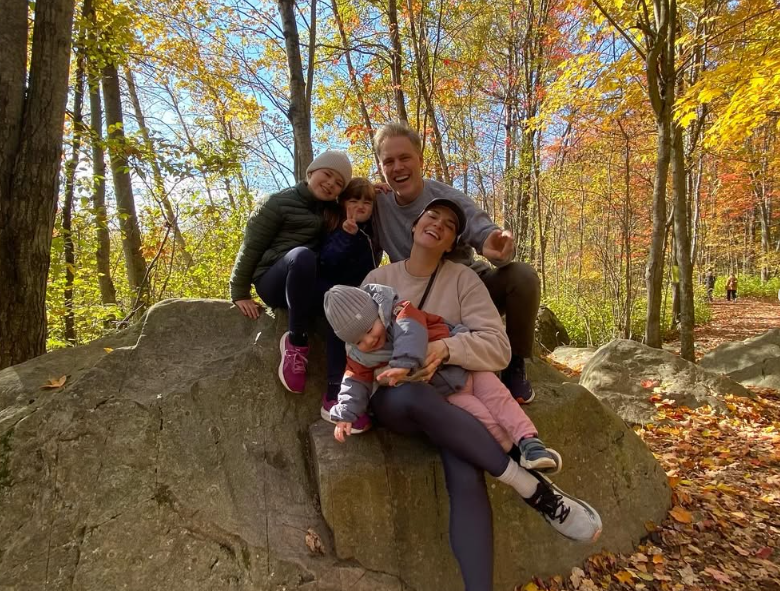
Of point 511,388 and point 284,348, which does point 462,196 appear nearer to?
point 511,388

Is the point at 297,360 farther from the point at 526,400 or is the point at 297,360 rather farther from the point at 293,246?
the point at 526,400

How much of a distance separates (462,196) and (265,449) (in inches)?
72.8

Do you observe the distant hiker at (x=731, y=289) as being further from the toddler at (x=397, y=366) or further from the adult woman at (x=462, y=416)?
the toddler at (x=397, y=366)

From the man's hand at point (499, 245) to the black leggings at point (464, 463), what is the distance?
2.75 feet

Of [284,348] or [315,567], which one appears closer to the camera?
[315,567]

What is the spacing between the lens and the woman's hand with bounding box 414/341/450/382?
1.96 meters

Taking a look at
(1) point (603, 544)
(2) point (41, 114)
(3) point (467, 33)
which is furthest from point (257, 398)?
(3) point (467, 33)

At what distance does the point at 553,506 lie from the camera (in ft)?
6.02

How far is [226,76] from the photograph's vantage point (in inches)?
347

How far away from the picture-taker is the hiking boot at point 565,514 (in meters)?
1.82

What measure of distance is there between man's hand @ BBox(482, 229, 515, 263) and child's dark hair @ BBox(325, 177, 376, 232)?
796mm

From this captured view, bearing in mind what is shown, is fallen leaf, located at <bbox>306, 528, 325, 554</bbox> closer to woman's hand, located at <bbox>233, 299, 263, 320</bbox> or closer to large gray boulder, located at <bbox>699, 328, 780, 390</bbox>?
woman's hand, located at <bbox>233, 299, 263, 320</bbox>

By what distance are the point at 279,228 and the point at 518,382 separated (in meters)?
1.70

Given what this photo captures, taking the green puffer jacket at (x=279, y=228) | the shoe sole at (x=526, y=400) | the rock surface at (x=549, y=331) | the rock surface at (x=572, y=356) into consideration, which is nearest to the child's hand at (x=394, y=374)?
the shoe sole at (x=526, y=400)
